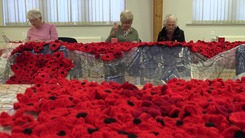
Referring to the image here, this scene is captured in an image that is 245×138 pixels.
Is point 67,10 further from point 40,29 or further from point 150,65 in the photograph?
point 150,65

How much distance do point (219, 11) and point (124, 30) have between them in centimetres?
199

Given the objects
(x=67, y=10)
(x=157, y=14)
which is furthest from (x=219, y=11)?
(x=67, y=10)

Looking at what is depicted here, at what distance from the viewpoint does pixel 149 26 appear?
4316 mm

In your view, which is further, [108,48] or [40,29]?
[40,29]

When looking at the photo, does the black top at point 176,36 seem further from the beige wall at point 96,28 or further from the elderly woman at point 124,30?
the beige wall at point 96,28

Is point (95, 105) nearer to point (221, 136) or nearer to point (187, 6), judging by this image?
point (221, 136)

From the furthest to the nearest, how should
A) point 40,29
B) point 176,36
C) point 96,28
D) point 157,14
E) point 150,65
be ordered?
point 96,28 < point 157,14 < point 176,36 < point 40,29 < point 150,65

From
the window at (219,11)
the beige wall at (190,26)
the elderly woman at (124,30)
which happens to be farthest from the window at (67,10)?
the elderly woman at (124,30)

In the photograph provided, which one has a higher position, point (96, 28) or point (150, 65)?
point (96, 28)

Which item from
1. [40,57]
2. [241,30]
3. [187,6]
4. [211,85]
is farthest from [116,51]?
[241,30]

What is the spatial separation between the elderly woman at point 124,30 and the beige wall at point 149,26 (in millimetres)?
1370

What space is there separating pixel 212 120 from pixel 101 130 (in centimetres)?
26

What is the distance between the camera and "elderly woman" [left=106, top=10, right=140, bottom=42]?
2.83m

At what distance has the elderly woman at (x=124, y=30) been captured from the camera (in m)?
2.83
